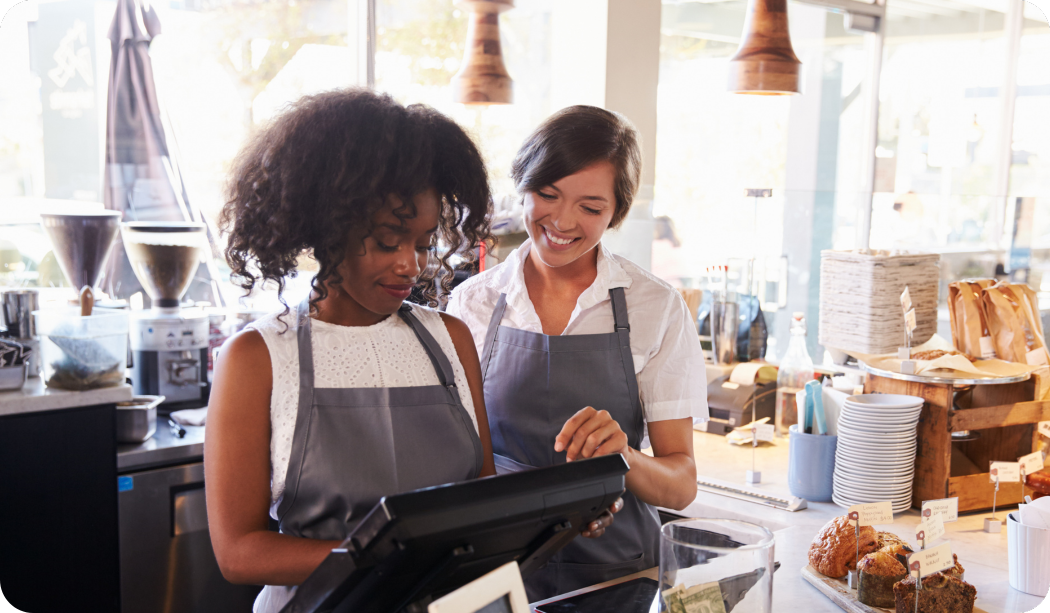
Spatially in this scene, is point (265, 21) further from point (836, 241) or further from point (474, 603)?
point (474, 603)

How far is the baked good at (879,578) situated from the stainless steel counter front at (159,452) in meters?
1.78

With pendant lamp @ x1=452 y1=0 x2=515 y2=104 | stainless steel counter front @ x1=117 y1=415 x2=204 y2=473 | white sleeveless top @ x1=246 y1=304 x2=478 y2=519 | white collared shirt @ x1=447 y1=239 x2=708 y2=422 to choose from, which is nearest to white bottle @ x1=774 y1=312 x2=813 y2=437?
white collared shirt @ x1=447 y1=239 x2=708 y2=422

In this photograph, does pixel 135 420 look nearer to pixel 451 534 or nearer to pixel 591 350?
pixel 591 350

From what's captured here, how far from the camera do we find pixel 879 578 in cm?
154

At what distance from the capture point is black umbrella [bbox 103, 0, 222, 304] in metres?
3.17

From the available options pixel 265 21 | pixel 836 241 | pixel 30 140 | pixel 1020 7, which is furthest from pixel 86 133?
pixel 1020 7

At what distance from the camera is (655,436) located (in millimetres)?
1695

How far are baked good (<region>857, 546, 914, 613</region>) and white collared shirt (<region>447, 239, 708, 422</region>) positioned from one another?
0.40 metres

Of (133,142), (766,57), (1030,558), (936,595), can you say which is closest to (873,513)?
(936,595)

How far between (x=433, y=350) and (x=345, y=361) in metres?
Result: 0.15

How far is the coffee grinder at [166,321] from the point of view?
2621 millimetres

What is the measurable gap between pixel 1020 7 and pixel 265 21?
564 cm

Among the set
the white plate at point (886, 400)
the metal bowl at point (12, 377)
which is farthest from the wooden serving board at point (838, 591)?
the metal bowl at point (12, 377)

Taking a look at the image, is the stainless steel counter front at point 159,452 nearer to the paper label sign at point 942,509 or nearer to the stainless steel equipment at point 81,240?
the stainless steel equipment at point 81,240
